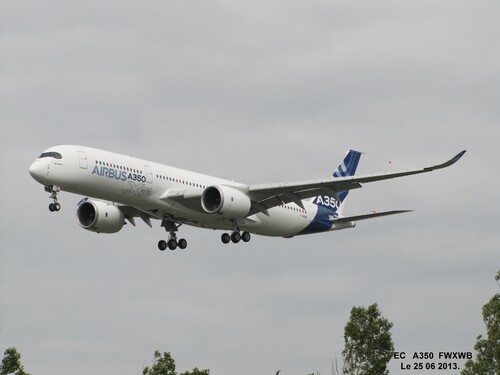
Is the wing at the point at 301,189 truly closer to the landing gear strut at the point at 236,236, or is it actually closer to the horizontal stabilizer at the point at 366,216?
the landing gear strut at the point at 236,236

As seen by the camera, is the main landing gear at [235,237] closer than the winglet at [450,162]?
No

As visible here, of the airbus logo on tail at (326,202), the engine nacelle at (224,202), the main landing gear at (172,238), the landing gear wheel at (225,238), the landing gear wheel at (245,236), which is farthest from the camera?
the airbus logo on tail at (326,202)

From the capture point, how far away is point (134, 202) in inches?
2680

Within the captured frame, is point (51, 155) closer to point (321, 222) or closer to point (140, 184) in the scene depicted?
point (140, 184)

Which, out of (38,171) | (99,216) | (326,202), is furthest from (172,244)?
(38,171)

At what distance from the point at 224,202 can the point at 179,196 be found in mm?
2445

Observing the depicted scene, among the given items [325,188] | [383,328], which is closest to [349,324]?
[383,328]

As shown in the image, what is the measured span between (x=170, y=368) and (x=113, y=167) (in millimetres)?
12074

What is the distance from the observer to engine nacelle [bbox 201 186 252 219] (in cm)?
6888

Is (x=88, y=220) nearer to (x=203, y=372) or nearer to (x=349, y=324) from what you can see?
(x=203, y=372)

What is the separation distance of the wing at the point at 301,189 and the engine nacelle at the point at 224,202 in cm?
150

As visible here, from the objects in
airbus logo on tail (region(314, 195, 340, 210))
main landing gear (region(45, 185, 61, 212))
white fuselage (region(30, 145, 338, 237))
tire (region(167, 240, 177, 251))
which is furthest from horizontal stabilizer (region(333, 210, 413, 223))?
main landing gear (region(45, 185, 61, 212))

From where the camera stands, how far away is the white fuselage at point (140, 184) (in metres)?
65.2

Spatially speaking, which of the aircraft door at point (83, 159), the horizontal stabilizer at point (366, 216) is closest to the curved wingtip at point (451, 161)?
the horizontal stabilizer at point (366, 216)
